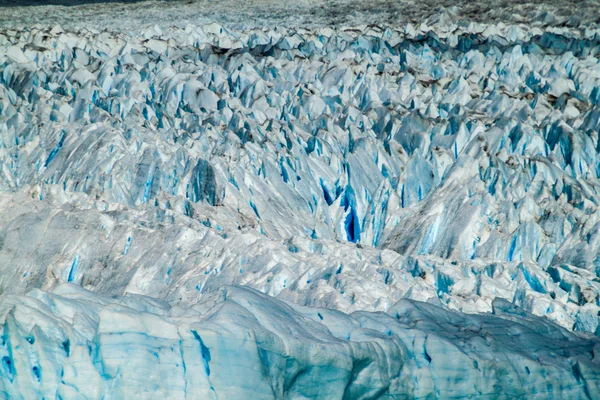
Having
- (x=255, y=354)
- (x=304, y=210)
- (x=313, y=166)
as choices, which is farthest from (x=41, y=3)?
(x=255, y=354)

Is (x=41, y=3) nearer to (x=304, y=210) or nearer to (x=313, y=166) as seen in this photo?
(x=313, y=166)

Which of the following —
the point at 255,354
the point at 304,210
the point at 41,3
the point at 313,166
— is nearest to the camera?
the point at 255,354

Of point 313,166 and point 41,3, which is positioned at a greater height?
point 41,3

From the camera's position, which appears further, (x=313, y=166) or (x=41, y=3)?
(x=41, y=3)

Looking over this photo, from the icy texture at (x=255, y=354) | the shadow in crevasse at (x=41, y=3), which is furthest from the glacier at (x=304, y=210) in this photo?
the shadow in crevasse at (x=41, y=3)

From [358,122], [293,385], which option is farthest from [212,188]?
[293,385]

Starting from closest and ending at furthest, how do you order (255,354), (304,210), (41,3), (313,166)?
1. (255,354)
2. (304,210)
3. (313,166)
4. (41,3)

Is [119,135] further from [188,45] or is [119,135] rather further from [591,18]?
[591,18]
